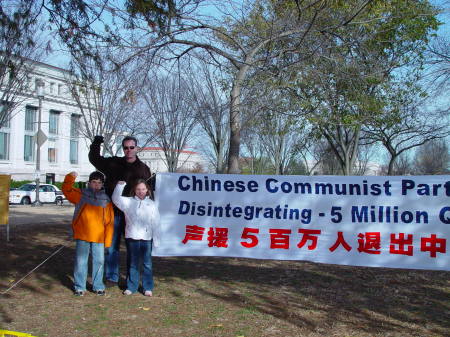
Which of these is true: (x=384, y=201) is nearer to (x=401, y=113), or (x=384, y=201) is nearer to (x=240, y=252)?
(x=240, y=252)

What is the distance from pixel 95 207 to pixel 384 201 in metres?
3.42

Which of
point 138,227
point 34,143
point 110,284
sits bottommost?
point 110,284

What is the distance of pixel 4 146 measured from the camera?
4959 centimetres

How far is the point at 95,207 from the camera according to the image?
19.5ft

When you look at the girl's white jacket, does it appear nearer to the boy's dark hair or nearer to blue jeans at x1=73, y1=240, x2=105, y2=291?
the boy's dark hair

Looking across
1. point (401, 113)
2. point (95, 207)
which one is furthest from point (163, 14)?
point (401, 113)

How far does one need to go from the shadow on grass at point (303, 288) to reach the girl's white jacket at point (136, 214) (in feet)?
2.88

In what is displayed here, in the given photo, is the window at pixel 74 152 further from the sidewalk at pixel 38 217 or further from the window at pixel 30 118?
the sidewalk at pixel 38 217

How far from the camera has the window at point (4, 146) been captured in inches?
1933

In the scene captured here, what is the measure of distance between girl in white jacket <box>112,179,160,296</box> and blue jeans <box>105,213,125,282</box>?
1.40 ft

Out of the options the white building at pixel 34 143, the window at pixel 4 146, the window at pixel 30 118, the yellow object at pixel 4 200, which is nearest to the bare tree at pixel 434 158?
the white building at pixel 34 143

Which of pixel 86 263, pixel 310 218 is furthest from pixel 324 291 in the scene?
pixel 86 263

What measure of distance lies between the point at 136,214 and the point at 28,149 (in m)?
49.8

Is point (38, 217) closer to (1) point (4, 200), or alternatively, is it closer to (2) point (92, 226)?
(1) point (4, 200)
